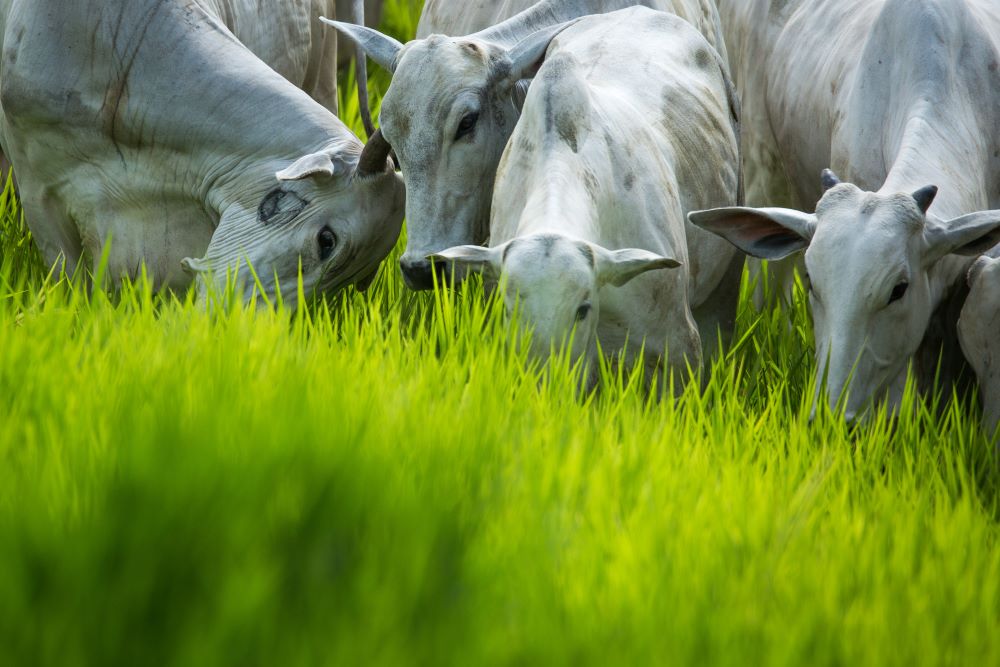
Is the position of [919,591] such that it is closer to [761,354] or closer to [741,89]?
[761,354]

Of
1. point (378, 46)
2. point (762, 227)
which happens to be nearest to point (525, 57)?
point (378, 46)

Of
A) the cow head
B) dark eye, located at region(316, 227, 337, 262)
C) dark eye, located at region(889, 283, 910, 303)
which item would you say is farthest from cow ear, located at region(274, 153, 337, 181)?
dark eye, located at region(889, 283, 910, 303)

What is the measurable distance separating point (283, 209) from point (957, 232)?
1.86 metres

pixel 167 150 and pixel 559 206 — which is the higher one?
pixel 559 206

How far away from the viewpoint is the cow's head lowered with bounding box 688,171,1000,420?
3.26 metres

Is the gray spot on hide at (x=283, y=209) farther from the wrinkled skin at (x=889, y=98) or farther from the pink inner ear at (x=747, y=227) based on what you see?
the wrinkled skin at (x=889, y=98)

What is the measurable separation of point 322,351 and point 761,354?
5.00 ft

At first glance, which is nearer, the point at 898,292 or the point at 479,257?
the point at 479,257

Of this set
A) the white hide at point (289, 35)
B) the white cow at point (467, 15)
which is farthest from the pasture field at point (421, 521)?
the white hide at point (289, 35)

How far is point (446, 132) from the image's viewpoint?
395 centimetres

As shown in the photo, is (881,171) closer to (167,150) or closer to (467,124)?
(467,124)

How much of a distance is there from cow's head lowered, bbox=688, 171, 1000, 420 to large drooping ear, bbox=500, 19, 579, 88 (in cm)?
104

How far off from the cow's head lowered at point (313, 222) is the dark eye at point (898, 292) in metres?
1.55

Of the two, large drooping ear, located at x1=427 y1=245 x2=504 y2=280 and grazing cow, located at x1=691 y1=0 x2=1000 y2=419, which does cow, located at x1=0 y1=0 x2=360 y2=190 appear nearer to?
grazing cow, located at x1=691 y1=0 x2=1000 y2=419
